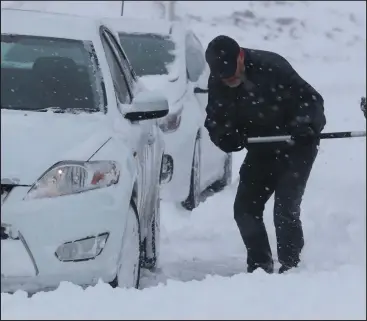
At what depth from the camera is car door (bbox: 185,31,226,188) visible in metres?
8.54

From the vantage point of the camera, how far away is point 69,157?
402 centimetres

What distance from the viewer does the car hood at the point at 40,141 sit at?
3.87 m

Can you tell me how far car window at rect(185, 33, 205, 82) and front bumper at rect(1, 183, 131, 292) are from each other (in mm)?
4769

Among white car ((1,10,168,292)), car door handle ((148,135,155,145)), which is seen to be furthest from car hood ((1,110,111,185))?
car door handle ((148,135,155,145))

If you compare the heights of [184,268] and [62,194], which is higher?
[62,194]

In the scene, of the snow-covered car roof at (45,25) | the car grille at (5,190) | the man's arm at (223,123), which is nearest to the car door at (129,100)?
the snow-covered car roof at (45,25)

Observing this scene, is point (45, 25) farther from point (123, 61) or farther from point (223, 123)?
point (223, 123)

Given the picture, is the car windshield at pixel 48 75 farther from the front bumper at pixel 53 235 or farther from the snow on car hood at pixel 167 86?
the snow on car hood at pixel 167 86

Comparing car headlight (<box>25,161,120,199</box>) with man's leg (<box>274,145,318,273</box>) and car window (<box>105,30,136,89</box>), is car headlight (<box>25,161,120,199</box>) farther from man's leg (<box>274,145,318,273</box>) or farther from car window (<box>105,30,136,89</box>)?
car window (<box>105,30,136,89</box>)

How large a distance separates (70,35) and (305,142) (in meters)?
1.48

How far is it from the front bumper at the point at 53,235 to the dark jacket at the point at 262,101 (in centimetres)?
146

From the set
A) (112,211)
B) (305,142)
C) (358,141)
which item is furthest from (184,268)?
(358,141)

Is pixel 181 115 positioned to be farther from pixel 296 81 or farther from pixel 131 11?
pixel 131 11

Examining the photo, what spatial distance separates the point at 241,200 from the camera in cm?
575
